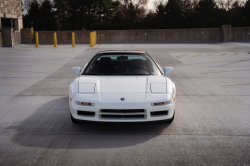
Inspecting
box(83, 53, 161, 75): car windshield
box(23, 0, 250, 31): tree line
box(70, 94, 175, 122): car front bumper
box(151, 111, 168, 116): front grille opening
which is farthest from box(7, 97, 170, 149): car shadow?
box(23, 0, 250, 31): tree line

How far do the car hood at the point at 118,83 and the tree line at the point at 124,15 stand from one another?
129 feet

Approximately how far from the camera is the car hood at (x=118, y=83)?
4.89 metres

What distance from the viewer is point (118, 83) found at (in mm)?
5184

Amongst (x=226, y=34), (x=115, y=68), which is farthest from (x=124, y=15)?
(x=115, y=68)

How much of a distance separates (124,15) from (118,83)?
43199 mm

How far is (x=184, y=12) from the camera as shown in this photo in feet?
157

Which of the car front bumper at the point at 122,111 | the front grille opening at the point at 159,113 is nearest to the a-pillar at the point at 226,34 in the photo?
the front grille opening at the point at 159,113

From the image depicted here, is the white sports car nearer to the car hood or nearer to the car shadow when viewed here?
the car hood

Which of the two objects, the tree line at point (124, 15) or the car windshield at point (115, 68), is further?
the tree line at point (124, 15)

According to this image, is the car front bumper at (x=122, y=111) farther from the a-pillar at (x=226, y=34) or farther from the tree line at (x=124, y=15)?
the tree line at (x=124, y=15)

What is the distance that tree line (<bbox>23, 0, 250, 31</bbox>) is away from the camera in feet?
141

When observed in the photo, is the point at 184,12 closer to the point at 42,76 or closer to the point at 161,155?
the point at 42,76

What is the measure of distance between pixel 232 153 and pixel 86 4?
149 ft

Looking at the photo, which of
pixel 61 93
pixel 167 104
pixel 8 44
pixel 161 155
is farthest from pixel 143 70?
pixel 8 44
